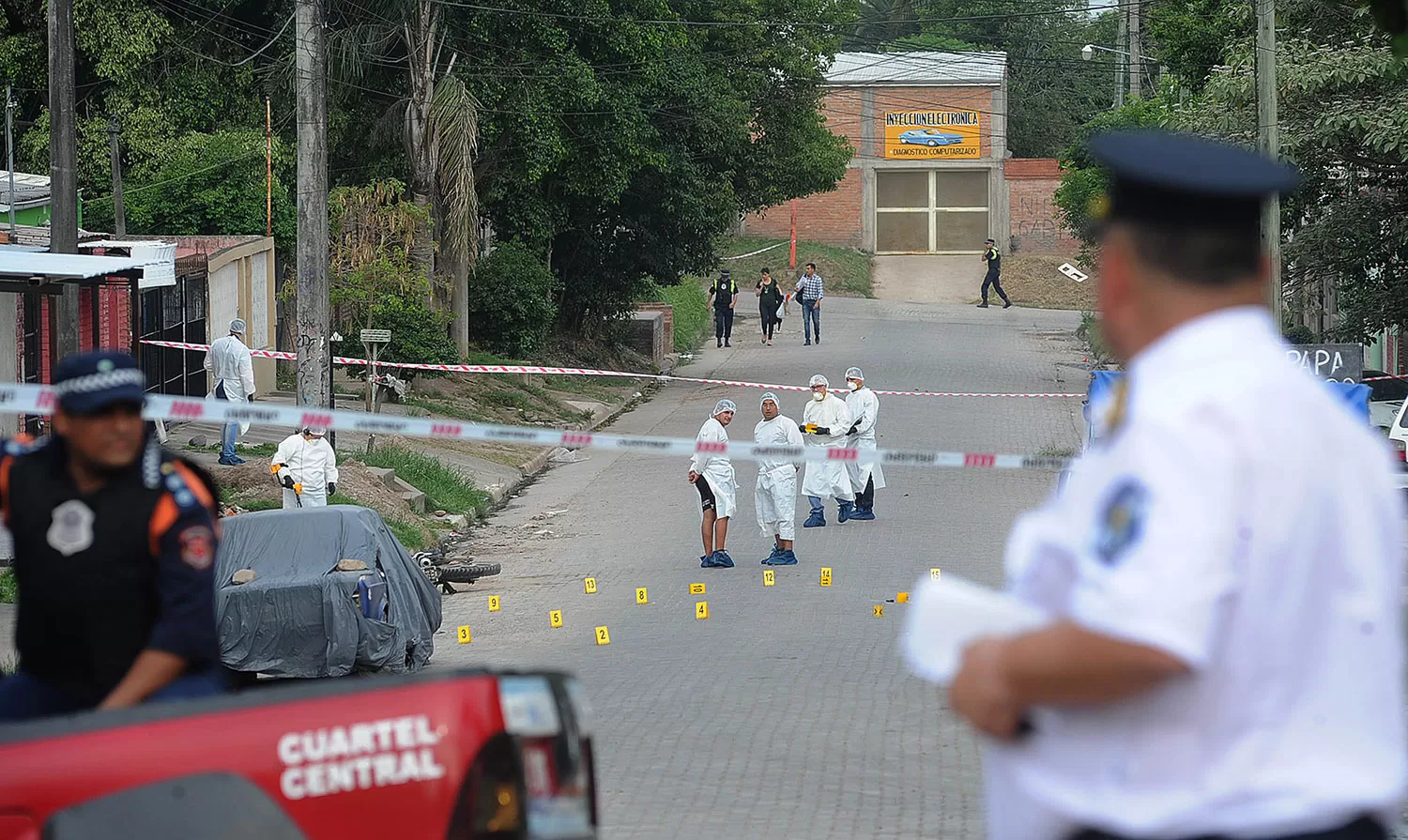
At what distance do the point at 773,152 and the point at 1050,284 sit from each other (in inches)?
772

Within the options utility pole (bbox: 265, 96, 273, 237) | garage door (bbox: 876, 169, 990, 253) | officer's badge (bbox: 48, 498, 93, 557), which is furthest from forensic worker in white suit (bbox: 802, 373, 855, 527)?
garage door (bbox: 876, 169, 990, 253)

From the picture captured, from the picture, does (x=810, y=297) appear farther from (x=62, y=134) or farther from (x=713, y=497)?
(x=62, y=134)

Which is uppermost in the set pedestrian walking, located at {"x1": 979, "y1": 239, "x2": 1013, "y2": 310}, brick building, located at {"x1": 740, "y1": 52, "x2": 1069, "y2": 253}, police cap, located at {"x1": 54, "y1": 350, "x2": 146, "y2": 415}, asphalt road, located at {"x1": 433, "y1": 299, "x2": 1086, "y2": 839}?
brick building, located at {"x1": 740, "y1": 52, "x2": 1069, "y2": 253}

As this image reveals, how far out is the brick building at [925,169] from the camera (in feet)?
200

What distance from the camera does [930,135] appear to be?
61688mm

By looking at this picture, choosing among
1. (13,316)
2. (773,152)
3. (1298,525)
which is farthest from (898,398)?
(1298,525)

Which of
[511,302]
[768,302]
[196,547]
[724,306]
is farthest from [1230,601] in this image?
[768,302]

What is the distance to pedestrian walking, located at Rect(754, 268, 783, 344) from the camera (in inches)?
1623

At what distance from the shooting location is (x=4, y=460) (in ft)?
14.0

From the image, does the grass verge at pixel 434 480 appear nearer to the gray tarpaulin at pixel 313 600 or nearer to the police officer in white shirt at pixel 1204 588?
the gray tarpaulin at pixel 313 600

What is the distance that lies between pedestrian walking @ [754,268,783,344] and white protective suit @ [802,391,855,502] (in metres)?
22.0

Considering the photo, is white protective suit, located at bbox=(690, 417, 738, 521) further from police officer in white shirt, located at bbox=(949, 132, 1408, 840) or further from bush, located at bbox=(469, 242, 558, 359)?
bush, located at bbox=(469, 242, 558, 359)

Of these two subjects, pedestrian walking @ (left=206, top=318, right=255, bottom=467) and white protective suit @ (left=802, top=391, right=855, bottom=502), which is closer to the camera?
white protective suit @ (left=802, top=391, right=855, bottom=502)

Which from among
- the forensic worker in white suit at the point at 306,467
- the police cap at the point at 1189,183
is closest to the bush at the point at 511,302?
the forensic worker in white suit at the point at 306,467
